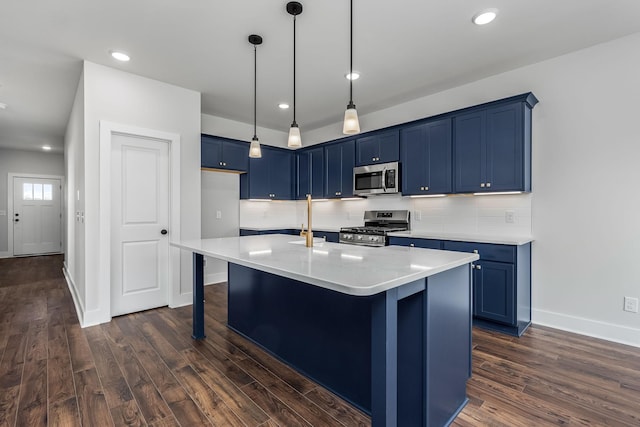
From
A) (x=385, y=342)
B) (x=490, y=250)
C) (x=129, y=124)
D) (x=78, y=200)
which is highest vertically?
(x=129, y=124)

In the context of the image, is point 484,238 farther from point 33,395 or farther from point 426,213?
point 33,395

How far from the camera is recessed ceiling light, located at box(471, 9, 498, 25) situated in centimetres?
233

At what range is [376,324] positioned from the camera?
4.19 feet

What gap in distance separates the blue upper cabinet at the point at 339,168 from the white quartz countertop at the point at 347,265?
8.43 feet

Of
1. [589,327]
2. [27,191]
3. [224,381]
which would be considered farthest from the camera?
[27,191]

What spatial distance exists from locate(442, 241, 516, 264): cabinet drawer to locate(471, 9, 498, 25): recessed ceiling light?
1916mm

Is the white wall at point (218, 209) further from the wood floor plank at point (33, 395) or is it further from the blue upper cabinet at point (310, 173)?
the wood floor plank at point (33, 395)

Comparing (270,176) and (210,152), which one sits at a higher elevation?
(210,152)

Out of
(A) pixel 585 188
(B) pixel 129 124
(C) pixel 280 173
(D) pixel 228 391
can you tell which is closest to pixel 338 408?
(D) pixel 228 391

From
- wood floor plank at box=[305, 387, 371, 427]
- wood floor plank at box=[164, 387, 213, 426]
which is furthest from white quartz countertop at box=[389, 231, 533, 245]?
wood floor plank at box=[164, 387, 213, 426]

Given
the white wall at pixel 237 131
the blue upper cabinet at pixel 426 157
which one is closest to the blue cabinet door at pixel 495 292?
the blue upper cabinet at pixel 426 157

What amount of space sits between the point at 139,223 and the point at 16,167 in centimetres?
654

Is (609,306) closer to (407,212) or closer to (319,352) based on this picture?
(407,212)

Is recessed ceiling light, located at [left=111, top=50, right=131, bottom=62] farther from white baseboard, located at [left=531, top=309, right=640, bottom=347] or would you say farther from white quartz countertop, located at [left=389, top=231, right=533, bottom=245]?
white baseboard, located at [left=531, top=309, right=640, bottom=347]
